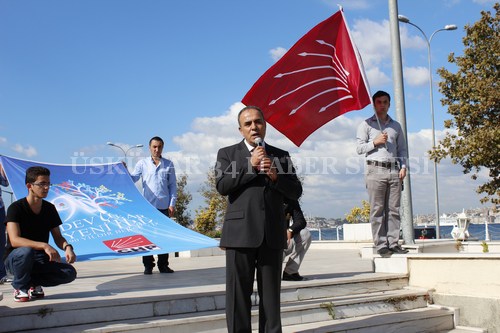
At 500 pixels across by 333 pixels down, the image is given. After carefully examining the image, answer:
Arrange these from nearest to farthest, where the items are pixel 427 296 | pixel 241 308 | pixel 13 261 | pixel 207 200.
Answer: pixel 241 308 < pixel 13 261 < pixel 427 296 < pixel 207 200

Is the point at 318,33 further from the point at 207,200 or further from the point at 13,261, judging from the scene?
the point at 207,200

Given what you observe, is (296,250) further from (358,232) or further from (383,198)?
(358,232)

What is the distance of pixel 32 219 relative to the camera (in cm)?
492

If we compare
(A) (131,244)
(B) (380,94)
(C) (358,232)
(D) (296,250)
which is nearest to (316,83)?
(B) (380,94)

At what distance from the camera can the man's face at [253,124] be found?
3676 millimetres

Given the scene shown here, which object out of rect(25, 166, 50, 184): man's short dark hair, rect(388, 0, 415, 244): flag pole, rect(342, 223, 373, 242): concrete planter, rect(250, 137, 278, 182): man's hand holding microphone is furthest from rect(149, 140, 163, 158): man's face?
rect(342, 223, 373, 242): concrete planter

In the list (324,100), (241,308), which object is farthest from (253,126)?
(324,100)

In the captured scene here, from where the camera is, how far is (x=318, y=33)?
22.7ft

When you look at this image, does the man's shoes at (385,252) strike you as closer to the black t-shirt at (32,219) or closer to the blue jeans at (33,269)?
the blue jeans at (33,269)

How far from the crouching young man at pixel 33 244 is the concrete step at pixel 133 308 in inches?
10.2

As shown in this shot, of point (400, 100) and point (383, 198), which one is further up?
point (400, 100)

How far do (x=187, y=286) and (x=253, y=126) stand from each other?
289 centimetres

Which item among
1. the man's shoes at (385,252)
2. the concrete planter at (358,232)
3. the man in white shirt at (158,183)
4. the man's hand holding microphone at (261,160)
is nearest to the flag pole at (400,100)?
the man's shoes at (385,252)

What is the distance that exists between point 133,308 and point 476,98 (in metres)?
17.4
